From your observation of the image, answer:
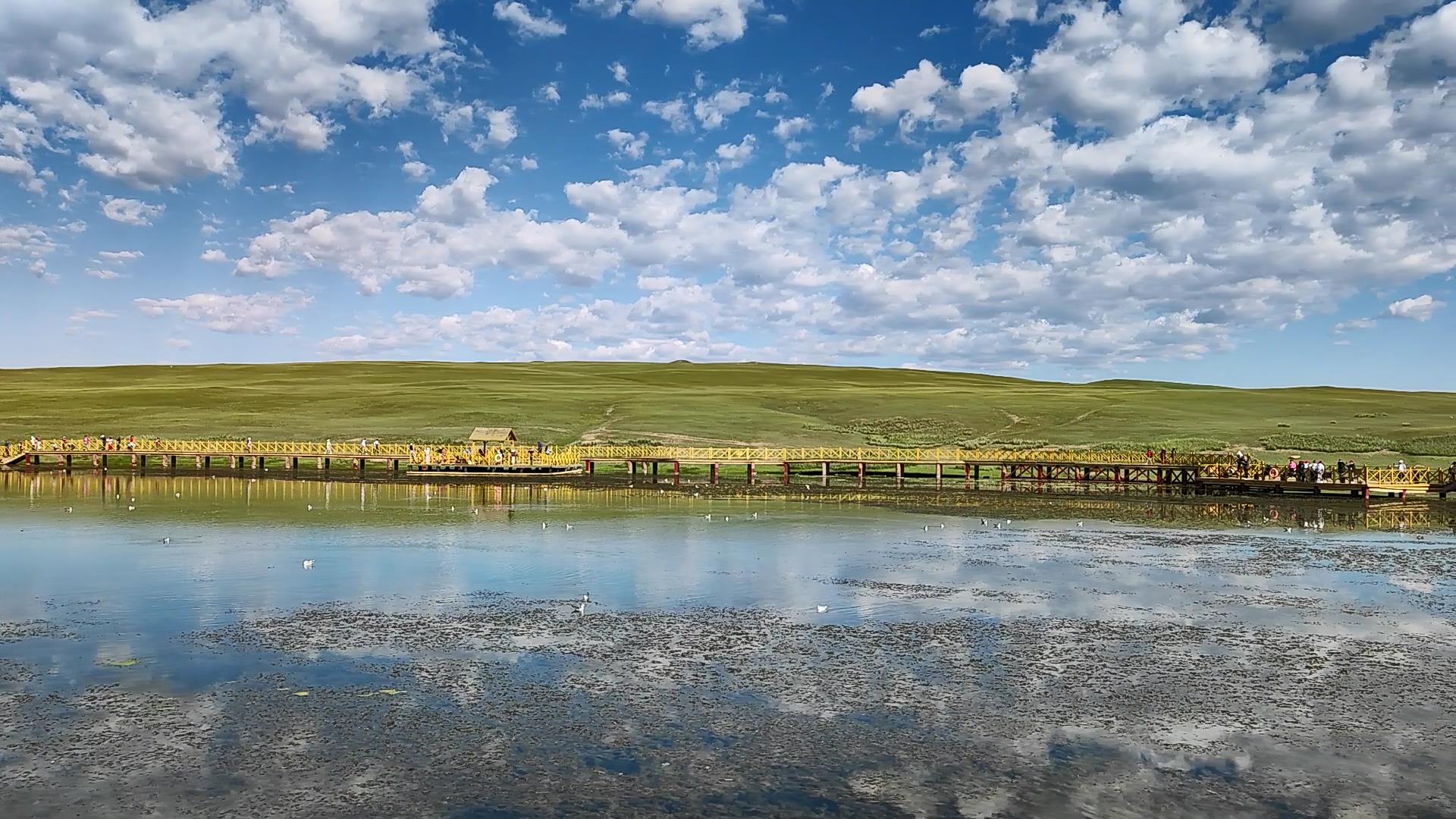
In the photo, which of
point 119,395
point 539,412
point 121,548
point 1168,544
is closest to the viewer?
point 121,548

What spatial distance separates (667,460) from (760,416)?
113 ft

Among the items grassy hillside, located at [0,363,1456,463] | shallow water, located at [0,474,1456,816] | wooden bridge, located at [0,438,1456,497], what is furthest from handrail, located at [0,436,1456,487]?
shallow water, located at [0,474,1456,816]

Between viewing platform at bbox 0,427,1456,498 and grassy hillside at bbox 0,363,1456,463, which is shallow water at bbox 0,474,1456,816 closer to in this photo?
viewing platform at bbox 0,427,1456,498

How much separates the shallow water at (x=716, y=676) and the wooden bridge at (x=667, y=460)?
3994 centimetres

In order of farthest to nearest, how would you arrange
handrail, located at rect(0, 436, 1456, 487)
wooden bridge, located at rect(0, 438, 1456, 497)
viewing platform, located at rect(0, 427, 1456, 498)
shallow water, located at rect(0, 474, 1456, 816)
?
handrail, located at rect(0, 436, 1456, 487)
wooden bridge, located at rect(0, 438, 1456, 497)
viewing platform, located at rect(0, 427, 1456, 498)
shallow water, located at rect(0, 474, 1456, 816)

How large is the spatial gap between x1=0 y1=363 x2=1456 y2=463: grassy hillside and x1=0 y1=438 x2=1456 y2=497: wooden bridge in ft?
37.9

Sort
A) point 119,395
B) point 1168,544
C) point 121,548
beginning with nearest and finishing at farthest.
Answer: point 121,548, point 1168,544, point 119,395

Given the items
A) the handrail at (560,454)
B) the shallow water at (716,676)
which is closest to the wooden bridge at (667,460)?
the handrail at (560,454)

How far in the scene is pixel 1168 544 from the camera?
43125 mm

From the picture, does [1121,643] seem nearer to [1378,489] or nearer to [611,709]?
[611,709]

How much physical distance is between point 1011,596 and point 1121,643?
223 inches

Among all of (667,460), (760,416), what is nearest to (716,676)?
(667,460)

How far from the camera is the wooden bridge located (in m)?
81.2

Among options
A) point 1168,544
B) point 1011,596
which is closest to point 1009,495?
point 1168,544
